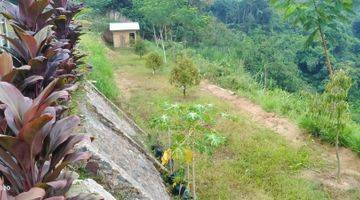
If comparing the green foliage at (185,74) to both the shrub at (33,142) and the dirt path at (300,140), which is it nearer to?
the dirt path at (300,140)

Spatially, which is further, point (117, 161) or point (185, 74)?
point (185, 74)

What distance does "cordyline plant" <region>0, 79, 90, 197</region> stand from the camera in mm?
1370

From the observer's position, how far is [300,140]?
809cm

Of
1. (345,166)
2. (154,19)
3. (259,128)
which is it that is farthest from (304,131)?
(154,19)

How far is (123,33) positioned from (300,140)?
14.7m

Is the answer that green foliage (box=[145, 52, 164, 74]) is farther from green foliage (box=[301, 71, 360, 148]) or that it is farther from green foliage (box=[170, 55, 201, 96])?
green foliage (box=[301, 71, 360, 148])

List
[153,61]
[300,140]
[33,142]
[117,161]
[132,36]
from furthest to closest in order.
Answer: [132,36], [153,61], [300,140], [117,161], [33,142]

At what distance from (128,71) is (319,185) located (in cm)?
972

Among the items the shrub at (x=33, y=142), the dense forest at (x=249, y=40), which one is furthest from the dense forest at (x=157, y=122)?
the dense forest at (x=249, y=40)

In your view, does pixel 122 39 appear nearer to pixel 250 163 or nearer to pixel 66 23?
pixel 250 163

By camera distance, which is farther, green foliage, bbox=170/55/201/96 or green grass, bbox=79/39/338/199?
green foliage, bbox=170/55/201/96

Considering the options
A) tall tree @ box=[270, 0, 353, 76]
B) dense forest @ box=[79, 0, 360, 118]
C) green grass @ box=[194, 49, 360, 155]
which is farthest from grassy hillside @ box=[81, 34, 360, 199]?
dense forest @ box=[79, 0, 360, 118]

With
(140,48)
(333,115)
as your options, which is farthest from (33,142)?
(140,48)

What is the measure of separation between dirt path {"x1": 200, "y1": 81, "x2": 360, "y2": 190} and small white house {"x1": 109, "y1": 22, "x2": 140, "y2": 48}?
10.1 m
